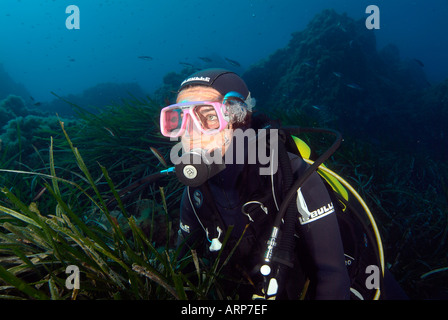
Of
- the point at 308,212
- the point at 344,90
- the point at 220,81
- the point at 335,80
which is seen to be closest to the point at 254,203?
the point at 308,212

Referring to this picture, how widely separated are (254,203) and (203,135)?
76 cm

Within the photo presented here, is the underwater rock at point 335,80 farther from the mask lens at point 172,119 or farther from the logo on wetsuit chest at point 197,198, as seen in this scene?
the logo on wetsuit chest at point 197,198

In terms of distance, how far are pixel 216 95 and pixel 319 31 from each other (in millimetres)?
17967

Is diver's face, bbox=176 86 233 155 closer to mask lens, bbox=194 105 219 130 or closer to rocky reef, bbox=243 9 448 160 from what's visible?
mask lens, bbox=194 105 219 130

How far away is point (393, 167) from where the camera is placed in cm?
497

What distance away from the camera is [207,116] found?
2.12 metres

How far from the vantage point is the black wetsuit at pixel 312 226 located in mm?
1469

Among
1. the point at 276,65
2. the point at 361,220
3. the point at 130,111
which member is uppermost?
the point at 276,65

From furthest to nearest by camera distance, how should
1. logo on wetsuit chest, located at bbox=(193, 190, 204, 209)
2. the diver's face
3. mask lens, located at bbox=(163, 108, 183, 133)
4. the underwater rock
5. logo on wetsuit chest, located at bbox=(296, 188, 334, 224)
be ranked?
the underwater rock < mask lens, located at bbox=(163, 108, 183, 133) < logo on wetsuit chest, located at bbox=(193, 190, 204, 209) < the diver's face < logo on wetsuit chest, located at bbox=(296, 188, 334, 224)

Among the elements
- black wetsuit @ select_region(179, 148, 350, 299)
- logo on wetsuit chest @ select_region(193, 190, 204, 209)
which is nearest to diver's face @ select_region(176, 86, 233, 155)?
black wetsuit @ select_region(179, 148, 350, 299)

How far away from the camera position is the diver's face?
2041mm

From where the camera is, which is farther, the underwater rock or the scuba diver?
the underwater rock
